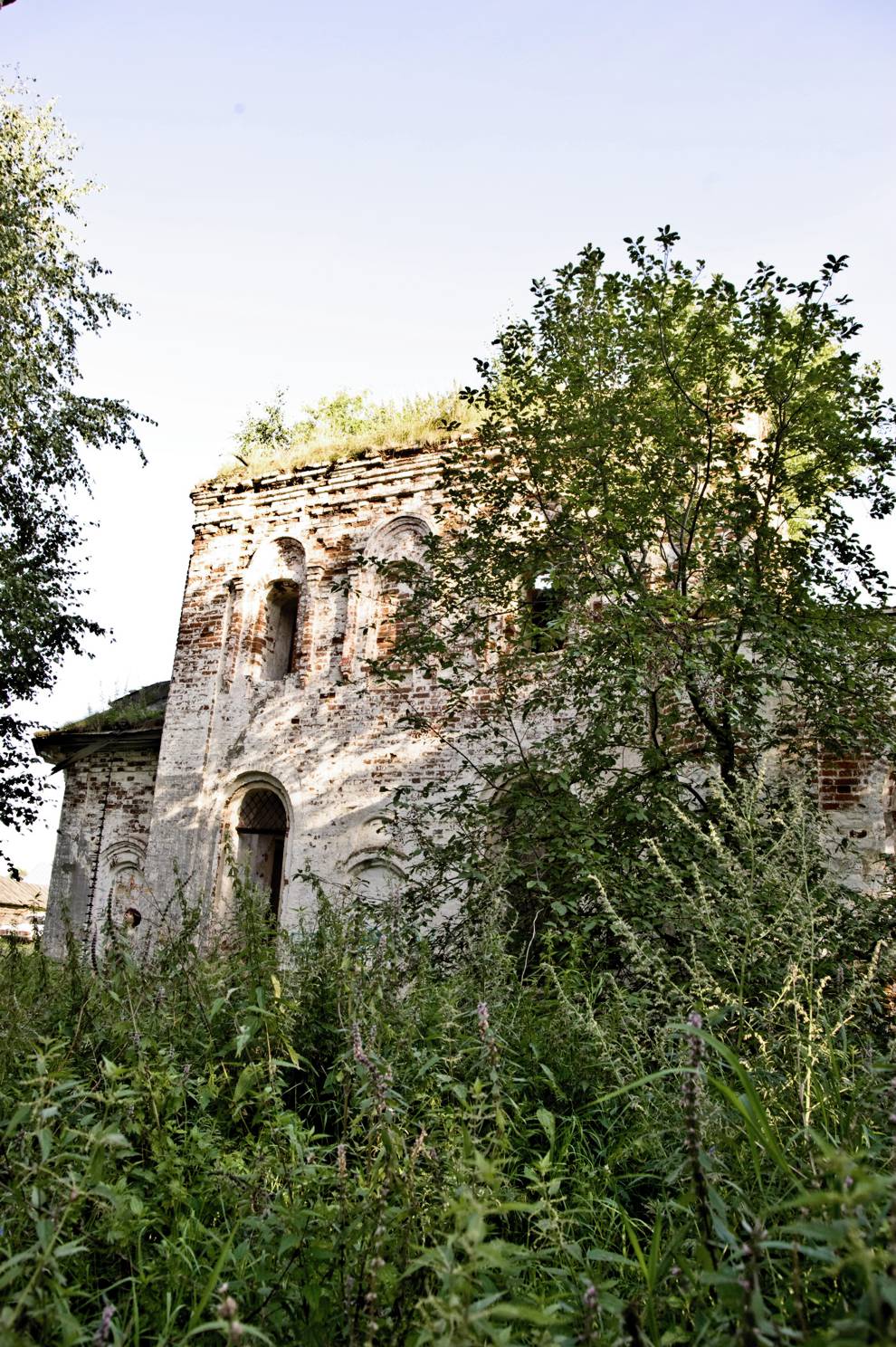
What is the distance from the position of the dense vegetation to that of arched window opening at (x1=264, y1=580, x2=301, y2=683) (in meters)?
9.26

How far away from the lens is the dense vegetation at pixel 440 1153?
5.52 ft

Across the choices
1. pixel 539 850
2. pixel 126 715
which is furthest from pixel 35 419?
pixel 539 850

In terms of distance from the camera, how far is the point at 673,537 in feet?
25.4

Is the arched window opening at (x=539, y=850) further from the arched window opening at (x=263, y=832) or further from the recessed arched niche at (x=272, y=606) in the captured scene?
the recessed arched niche at (x=272, y=606)

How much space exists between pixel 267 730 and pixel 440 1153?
10.5 metres

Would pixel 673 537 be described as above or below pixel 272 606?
below

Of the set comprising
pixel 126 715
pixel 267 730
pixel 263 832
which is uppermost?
pixel 126 715

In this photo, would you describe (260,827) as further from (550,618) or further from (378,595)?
(550,618)

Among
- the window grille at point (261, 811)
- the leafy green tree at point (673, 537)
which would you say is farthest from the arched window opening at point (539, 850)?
the window grille at point (261, 811)

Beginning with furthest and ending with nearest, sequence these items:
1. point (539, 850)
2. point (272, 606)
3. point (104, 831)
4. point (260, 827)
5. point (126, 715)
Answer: point (126, 715) < point (272, 606) < point (104, 831) < point (260, 827) < point (539, 850)

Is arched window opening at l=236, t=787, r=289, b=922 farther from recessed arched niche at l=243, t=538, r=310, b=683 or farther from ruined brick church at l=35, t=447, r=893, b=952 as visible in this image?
recessed arched niche at l=243, t=538, r=310, b=683

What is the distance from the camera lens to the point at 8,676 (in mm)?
14031

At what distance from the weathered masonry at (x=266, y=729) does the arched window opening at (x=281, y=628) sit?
1.1 inches

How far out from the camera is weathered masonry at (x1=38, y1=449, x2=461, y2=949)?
11977 millimetres
